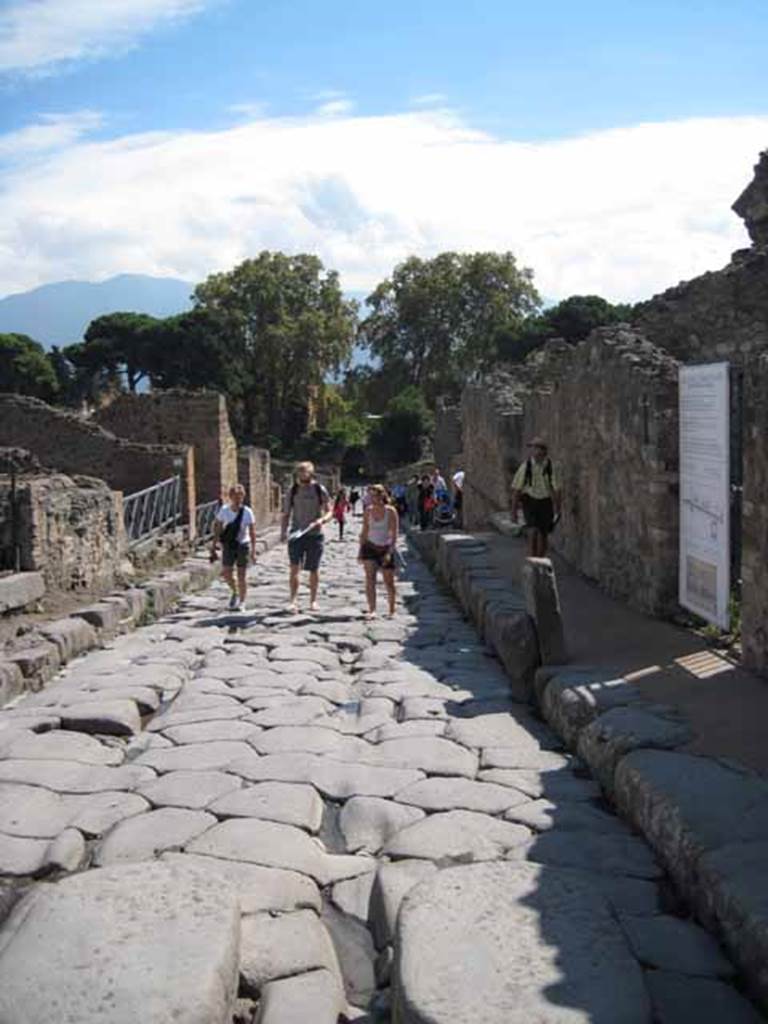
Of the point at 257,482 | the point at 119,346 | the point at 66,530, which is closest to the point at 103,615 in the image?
the point at 66,530

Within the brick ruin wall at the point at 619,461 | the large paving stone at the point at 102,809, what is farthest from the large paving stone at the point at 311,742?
the brick ruin wall at the point at 619,461

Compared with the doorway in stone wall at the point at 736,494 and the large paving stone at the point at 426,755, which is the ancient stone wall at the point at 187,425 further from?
the large paving stone at the point at 426,755

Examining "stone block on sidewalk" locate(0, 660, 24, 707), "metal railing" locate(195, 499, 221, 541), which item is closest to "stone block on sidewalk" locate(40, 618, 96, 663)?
"stone block on sidewalk" locate(0, 660, 24, 707)

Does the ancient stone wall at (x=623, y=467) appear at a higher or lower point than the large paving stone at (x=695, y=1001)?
higher

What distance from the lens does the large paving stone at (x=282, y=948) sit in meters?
3.32

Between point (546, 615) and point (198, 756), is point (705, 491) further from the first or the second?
point (198, 756)

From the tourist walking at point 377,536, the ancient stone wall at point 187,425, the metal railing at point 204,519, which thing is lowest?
the metal railing at point 204,519

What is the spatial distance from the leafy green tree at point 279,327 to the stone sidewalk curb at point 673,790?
51.9m

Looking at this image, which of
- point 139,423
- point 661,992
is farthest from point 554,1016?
point 139,423

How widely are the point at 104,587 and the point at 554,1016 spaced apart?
9.99 metres

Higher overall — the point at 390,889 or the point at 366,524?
the point at 366,524

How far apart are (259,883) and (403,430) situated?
174 feet

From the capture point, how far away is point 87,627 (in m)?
9.08

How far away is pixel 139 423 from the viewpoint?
2505 centimetres
